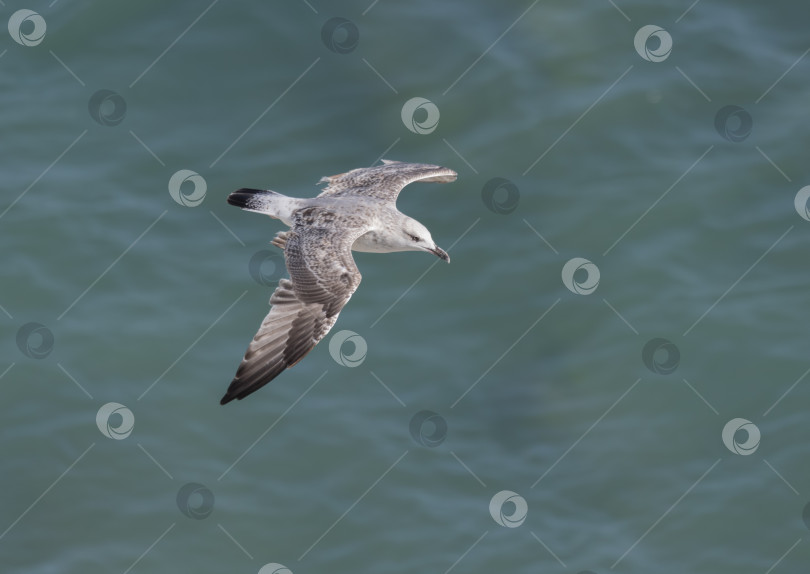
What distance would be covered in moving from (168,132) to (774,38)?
7912 mm

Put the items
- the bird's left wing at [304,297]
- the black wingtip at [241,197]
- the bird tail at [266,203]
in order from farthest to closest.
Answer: the black wingtip at [241,197] < the bird tail at [266,203] < the bird's left wing at [304,297]

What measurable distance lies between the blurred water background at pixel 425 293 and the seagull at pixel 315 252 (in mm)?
2583

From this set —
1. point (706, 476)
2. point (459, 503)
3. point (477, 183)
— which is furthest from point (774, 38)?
point (459, 503)

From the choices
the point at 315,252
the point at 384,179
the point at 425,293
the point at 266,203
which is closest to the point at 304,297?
the point at 315,252

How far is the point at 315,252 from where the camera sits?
605 inches

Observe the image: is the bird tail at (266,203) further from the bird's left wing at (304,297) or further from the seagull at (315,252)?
the bird's left wing at (304,297)

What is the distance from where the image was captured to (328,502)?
17.6 m

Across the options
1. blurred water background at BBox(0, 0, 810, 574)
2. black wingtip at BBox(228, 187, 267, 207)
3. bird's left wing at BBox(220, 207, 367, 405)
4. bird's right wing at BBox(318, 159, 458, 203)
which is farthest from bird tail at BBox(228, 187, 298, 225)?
blurred water background at BBox(0, 0, 810, 574)

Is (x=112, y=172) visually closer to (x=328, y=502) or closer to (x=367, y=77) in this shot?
(x=367, y=77)

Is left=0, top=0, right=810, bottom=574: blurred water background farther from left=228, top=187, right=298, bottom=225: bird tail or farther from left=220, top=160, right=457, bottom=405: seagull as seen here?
left=228, top=187, right=298, bottom=225: bird tail

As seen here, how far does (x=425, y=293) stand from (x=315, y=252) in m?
3.88

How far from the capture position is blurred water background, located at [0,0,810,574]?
690 inches

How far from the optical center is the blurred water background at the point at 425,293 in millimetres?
17516

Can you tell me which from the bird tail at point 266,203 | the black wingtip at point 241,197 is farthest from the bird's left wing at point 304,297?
the black wingtip at point 241,197
